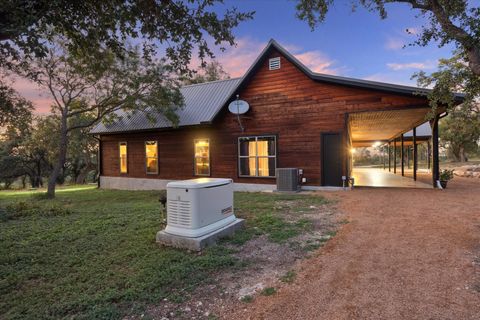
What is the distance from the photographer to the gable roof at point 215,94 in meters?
9.52

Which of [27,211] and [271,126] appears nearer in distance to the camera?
[27,211]

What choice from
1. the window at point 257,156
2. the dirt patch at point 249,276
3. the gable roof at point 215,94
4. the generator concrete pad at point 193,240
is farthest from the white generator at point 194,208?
the gable roof at point 215,94

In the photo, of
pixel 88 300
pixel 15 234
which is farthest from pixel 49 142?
pixel 88 300

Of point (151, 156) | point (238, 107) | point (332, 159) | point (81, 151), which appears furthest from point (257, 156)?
point (81, 151)

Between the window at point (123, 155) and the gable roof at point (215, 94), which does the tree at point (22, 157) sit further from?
the gable roof at point (215, 94)

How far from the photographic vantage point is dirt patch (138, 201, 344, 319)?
270 cm

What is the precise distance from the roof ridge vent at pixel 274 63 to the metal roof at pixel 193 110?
6.54 ft

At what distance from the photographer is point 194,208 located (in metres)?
4.32

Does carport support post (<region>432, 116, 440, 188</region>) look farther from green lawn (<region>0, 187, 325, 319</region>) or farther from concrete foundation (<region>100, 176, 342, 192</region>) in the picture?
green lawn (<region>0, 187, 325, 319</region>)

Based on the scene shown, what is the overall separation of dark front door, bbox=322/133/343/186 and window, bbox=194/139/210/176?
5584 mm

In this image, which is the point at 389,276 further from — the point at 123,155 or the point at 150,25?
the point at 123,155

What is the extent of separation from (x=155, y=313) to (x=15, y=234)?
483 cm

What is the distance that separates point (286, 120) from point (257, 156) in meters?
2.08

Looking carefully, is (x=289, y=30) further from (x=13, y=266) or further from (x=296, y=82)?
(x=13, y=266)
